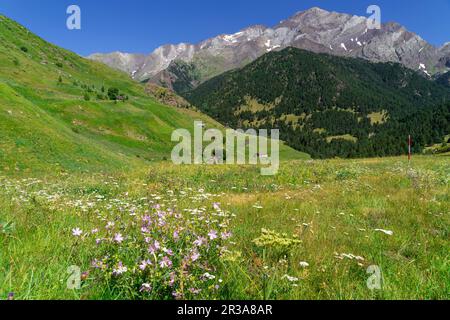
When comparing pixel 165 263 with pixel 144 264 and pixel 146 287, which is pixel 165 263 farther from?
pixel 146 287

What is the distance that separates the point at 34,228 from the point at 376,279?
196 inches

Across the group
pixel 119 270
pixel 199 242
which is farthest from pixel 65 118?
pixel 119 270

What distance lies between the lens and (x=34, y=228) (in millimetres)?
5375

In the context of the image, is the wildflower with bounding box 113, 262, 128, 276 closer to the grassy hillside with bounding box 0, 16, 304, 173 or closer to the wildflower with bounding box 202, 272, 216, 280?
the wildflower with bounding box 202, 272, 216, 280

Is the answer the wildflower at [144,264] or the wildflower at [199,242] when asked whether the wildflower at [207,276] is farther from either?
the wildflower at [144,264]

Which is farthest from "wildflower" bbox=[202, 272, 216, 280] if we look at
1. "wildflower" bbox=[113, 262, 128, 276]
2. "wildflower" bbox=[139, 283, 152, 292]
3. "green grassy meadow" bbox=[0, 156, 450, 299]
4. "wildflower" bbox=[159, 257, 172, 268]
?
"wildflower" bbox=[113, 262, 128, 276]

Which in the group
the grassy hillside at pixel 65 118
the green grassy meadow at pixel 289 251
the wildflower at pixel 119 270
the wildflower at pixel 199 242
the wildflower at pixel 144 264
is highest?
the grassy hillside at pixel 65 118

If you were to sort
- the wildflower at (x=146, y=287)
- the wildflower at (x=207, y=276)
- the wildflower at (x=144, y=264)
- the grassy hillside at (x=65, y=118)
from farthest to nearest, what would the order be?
the grassy hillside at (x=65, y=118) < the wildflower at (x=207, y=276) < the wildflower at (x=144, y=264) < the wildflower at (x=146, y=287)

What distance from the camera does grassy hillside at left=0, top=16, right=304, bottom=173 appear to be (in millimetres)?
30062

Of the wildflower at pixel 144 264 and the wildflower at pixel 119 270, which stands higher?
the wildflower at pixel 144 264

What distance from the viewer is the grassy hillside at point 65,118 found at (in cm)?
3006

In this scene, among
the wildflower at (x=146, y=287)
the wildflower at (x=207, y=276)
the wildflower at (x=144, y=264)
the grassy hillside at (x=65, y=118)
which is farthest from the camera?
the grassy hillside at (x=65, y=118)

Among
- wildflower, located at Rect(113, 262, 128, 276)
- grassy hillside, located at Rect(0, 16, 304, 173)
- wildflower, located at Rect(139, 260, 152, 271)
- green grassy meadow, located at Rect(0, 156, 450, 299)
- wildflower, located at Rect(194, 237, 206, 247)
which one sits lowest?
green grassy meadow, located at Rect(0, 156, 450, 299)

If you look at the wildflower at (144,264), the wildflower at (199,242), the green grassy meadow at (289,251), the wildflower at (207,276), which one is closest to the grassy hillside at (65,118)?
the green grassy meadow at (289,251)
